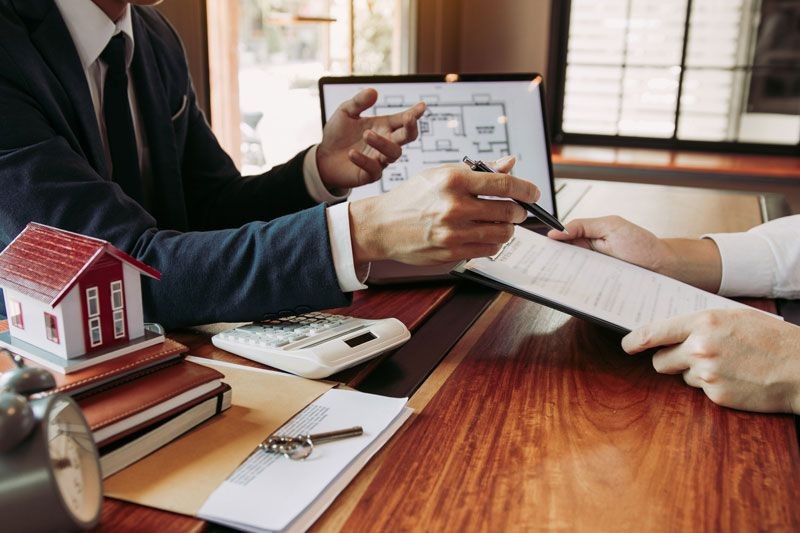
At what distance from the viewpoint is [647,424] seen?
73cm

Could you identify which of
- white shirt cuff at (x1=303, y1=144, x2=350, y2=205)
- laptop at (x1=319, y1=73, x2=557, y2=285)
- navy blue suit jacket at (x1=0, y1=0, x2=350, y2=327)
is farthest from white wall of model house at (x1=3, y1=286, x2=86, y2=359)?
laptop at (x1=319, y1=73, x2=557, y2=285)

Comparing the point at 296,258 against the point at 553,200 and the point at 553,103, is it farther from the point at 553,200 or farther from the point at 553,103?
the point at 553,103

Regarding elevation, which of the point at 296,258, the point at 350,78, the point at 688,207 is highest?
the point at 350,78

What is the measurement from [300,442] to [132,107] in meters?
0.85

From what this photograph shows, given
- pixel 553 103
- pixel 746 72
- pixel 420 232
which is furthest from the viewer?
pixel 553 103

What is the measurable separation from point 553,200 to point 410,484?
1.03 meters

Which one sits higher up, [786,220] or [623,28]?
[623,28]

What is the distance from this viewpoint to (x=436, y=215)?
828mm

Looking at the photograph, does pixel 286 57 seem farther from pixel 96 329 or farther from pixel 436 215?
pixel 96 329

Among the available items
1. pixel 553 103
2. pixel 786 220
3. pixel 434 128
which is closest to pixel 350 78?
pixel 434 128

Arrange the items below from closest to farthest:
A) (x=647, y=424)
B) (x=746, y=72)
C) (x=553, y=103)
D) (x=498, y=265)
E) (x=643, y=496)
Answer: (x=643, y=496), (x=647, y=424), (x=498, y=265), (x=746, y=72), (x=553, y=103)

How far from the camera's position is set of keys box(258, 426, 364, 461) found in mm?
630

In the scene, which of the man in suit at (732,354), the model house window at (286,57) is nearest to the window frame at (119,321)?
the man in suit at (732,354)

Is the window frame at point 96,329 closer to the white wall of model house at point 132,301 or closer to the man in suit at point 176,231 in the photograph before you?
the white wall of model house at point 132,301
